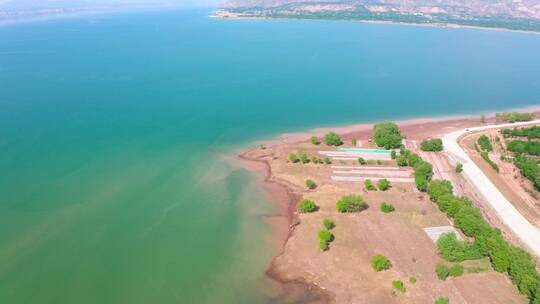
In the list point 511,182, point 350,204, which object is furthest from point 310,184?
point 511,182

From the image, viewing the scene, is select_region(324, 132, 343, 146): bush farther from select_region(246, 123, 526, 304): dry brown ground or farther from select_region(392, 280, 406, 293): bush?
select_region(392, 280, 406, 293): bush

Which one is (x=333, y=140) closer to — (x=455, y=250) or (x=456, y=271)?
(x=455, y=250)

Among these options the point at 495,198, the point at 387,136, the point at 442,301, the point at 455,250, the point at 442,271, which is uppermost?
the point at 387,136

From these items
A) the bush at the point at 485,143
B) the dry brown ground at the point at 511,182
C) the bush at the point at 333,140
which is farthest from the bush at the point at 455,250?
the bush at the point at 485,143

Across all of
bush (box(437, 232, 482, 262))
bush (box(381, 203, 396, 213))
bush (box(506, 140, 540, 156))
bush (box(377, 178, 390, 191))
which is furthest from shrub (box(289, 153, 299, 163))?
bush (box(506, 140, 540, 156))

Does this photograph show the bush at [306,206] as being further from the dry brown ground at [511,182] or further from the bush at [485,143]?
the bush at [485,143]

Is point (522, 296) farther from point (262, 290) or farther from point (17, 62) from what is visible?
point (17, 62)
